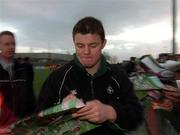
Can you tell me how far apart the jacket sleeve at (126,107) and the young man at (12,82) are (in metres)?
1.92

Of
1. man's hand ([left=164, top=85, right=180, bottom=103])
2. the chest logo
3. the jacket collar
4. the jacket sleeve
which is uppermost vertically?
the jacket collar

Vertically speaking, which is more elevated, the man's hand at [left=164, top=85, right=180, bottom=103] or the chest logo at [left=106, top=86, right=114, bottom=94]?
the chest logo at [left=106, top=86, right=114, bottom=94]

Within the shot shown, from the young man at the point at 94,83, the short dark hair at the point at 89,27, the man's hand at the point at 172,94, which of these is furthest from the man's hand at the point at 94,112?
the man's hand at the point at 172,94

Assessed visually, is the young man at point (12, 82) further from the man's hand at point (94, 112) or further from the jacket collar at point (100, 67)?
the man's hand at point (94, 112)

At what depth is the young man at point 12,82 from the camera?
4.16 meters

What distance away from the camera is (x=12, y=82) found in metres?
4.24

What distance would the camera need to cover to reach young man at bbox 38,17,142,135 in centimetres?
214

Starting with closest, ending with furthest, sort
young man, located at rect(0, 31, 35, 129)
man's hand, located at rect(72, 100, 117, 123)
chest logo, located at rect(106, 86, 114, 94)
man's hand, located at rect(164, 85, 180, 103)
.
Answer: man's hand, located at rect(72, 100, 117, 123) < chest logo, located at rect(106, 86, 114, 94) < man's hand, located at rect(164, 85, 180, 103) < young man, located at rect(0, 31, 35, 129)

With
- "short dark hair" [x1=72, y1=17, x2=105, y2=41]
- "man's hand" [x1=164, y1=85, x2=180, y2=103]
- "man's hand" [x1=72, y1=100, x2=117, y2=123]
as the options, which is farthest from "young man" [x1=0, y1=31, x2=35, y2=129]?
"man's hand" [x1=72, y1=100, x2=117, y2=123]

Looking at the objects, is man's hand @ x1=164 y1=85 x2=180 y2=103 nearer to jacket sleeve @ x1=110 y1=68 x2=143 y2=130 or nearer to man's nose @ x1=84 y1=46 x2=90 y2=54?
jacket sleeve @ x1=110 y1=68 x2=143 y2=130

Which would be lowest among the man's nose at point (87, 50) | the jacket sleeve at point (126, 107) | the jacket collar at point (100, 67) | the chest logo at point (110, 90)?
the jacket sleeve at point (126, 107)

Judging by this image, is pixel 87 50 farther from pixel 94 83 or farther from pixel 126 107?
pixel 126 107

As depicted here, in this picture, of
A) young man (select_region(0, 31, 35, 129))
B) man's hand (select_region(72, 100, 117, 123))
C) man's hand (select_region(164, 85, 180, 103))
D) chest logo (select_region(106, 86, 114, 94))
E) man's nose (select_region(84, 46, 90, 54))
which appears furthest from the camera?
young man (select_region(0, 31, 35, 129))

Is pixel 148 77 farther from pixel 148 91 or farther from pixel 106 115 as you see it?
pixel 106 115
